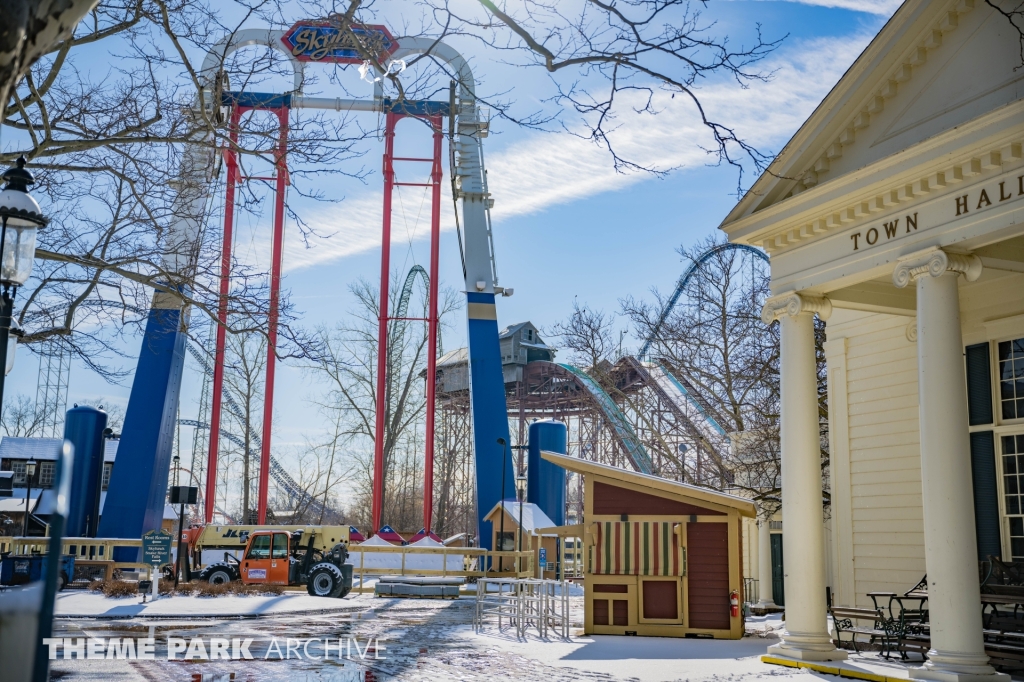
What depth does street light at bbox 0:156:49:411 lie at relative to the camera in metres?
7.67

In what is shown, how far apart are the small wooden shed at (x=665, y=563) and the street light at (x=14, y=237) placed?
31.2 feet

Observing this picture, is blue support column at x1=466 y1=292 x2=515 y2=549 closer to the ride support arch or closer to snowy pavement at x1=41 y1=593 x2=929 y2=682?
the ride support arch

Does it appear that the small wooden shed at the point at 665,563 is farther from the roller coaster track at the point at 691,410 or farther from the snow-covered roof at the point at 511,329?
the snow-covered roof at the point at 511,329

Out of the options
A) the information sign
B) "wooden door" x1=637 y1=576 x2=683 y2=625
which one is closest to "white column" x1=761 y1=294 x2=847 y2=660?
"wooden door" x1=637 y1=576 x2=683 y2=625

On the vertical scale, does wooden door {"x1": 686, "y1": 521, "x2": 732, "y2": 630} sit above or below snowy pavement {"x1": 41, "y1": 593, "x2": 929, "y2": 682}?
above

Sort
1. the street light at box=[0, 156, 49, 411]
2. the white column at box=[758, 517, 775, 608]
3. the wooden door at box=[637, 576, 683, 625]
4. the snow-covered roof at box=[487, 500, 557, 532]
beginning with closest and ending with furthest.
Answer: the street light at box=[0, 156, 49, 411], the wooden door at box=[637, 576, 683, 625], the white column at box=[758, 517, 775, 608], the snow-covered roof at box=[487, 500, 557, 532]

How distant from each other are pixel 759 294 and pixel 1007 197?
1731cm

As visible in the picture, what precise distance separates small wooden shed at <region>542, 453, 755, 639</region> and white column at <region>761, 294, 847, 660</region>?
3.45m

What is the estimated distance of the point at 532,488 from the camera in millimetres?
32688

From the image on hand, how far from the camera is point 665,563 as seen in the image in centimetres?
1495

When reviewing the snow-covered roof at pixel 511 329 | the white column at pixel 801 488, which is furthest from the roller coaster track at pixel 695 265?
the snow-covered roof at pixel 511 329

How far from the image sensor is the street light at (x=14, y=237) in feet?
25.2

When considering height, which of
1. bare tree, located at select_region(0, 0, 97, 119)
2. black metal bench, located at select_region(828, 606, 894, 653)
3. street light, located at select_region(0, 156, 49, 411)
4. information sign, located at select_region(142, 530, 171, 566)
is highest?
street light, located at select_region(0, 156, 49, 411)

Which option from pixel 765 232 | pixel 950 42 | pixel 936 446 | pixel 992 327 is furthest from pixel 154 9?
pixel 992 327
